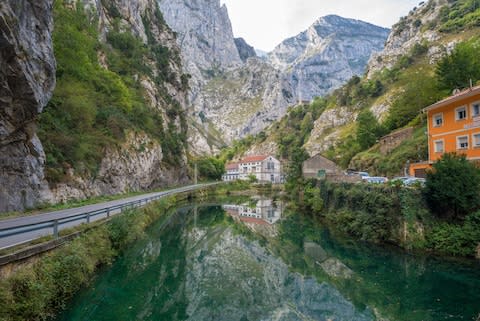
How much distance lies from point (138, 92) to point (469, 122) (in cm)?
4595

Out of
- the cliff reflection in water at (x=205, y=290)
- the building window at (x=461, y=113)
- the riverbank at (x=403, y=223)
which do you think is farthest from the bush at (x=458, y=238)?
the building window at (x=461, y=113)

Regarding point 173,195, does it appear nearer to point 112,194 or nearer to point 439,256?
point 112,194

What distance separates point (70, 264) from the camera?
29.2 feet

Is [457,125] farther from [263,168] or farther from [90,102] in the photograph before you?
[263,168]

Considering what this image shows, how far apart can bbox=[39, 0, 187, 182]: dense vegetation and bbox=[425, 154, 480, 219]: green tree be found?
1034 inches

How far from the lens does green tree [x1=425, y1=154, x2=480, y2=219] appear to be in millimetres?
14125

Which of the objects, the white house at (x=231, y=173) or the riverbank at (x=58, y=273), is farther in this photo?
the white house at (x=231, y=173)

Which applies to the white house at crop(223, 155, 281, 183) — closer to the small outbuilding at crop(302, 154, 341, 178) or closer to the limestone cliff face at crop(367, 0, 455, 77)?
the small outbuilding at crop(302, 154, 341, 178)

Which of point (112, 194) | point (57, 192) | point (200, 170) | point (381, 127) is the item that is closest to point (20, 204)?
point (57, 192)

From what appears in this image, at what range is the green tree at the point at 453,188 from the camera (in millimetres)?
14125

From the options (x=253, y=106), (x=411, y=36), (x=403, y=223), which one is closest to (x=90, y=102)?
(x=403, y=223)

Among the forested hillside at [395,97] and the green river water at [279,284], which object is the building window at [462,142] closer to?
the green river water at [279,284]

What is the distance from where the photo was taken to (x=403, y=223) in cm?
1572

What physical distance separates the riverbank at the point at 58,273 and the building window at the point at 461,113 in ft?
77.6
